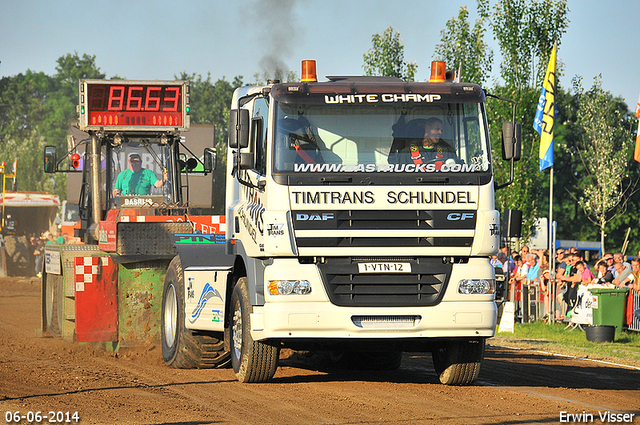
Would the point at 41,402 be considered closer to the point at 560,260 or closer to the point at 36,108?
the point at 560,260

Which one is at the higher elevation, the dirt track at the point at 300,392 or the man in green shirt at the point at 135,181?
the man in green shirt at the point at 135,181

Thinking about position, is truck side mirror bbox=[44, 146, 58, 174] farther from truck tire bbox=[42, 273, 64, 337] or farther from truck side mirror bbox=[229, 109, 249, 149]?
truck side mirror bbox=[229, 109, 249, 149]

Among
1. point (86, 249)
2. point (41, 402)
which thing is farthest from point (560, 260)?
point (41, 402)

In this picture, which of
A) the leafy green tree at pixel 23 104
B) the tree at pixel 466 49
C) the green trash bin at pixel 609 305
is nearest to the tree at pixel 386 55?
the tree at pixel 466 49

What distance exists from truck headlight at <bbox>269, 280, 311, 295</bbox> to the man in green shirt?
6919 millimetres

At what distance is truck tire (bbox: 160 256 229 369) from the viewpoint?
11.7 meters

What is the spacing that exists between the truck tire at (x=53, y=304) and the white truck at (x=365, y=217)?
572cm

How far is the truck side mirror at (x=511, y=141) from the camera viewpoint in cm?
999

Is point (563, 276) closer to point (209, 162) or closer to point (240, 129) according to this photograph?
point (209, 162)

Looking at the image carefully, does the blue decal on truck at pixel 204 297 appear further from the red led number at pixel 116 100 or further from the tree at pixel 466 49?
the tree at pixel 466 49

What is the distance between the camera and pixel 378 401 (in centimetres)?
910

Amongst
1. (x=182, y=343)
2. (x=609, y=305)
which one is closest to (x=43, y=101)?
(x=609, y=305)

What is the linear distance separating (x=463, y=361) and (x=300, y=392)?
1.89 meters

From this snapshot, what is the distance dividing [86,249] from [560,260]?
38.4ft
